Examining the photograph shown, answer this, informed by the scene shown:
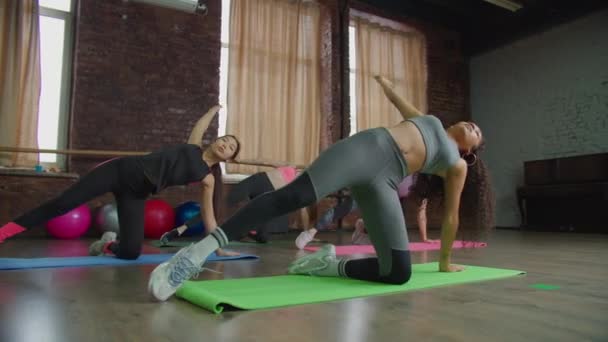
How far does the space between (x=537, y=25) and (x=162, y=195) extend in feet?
19.9

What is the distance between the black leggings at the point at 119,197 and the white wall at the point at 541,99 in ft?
20.6

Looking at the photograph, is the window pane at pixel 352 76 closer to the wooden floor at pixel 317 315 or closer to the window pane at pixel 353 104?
the window pane at pixel 353 104

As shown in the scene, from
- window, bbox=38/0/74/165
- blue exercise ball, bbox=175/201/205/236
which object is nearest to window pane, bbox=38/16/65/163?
window, bbox=38/0/74/165

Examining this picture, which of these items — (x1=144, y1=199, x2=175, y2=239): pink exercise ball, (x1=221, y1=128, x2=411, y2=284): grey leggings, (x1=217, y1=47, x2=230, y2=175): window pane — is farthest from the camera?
(x1=217, y1=47, x2=230, y2=175): window pane

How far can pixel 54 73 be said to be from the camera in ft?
16.8

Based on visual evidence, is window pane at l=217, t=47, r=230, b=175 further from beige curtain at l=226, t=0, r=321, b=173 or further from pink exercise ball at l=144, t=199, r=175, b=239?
pink exercise ball at l=144, t=199, r=175, b=239

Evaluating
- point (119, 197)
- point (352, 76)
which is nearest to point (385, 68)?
point (352, 76)

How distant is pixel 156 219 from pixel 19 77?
211 centimetres

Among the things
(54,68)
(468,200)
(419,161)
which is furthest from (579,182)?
(54,68)

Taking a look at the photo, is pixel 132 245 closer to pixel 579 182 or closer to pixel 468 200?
pixel 468 200

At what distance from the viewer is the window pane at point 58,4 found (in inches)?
202

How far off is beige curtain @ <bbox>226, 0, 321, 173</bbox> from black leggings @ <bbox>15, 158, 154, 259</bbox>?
322 cm

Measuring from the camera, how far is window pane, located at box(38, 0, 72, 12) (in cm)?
512

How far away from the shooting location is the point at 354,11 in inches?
275
